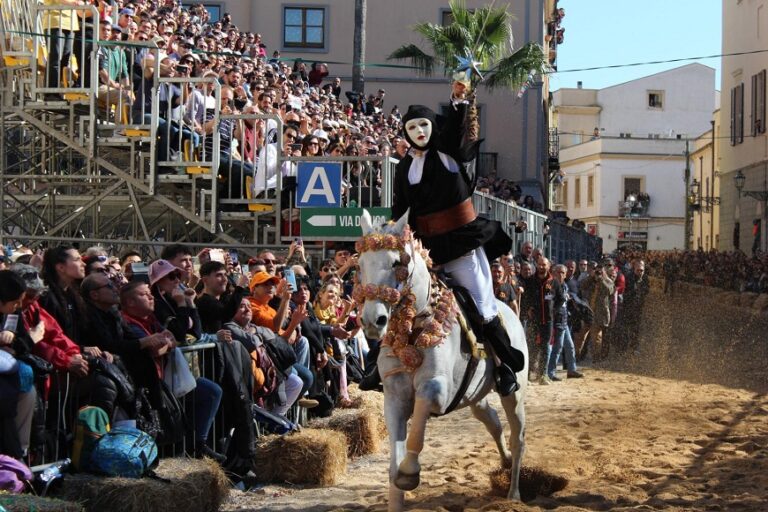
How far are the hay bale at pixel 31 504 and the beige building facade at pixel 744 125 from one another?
1505 inches

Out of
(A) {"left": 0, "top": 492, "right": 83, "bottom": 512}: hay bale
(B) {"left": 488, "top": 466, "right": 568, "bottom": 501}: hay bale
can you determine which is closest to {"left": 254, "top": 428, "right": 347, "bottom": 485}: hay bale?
(B) {"left": 488, "top": 466, "right": 568, "bottom": 501}: hay bale

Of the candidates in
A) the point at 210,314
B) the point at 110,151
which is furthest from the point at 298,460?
the point at 110,151

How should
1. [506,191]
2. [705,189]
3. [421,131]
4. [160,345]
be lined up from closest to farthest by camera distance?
[160,345], [421,131], [506,191], [705,189]

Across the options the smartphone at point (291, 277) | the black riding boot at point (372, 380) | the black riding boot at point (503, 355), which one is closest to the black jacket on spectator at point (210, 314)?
the smartphone at point (291, 277)

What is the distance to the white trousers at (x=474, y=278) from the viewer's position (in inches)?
324

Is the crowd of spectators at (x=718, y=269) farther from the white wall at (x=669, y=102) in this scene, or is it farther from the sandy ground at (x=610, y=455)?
the white wall at (x=669, y=102)

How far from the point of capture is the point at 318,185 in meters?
15.0

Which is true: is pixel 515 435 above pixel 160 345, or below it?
below

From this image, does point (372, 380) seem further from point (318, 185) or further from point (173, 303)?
point (318, 185)

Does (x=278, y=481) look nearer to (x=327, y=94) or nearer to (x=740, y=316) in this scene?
(x=327, y=94)

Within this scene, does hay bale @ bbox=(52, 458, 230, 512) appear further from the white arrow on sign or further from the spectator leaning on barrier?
the white arrow on sign

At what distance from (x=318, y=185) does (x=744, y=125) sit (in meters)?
35.8

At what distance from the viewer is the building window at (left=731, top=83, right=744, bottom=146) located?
47.8 metres

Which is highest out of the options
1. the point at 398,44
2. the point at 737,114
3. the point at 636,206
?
the point at 398,44
